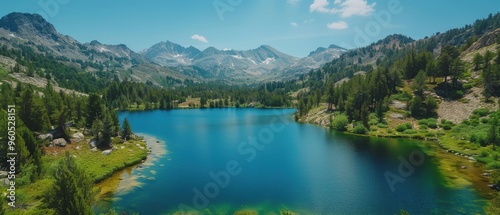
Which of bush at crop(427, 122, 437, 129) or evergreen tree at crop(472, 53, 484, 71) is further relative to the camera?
evergreen tree at crop(472, 53, 484, 71)

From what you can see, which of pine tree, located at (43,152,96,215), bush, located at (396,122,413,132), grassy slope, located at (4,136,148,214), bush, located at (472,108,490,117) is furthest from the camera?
bush, located at (396,122,413,132)

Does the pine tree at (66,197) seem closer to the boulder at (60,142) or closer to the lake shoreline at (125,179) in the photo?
the lake shoreline at (125,179)

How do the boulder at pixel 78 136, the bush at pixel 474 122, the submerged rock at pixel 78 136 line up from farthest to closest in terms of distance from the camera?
the bush at pixel 474 122 < the boulder at pixel 78 136 < the submerged rock at pixel 78 136

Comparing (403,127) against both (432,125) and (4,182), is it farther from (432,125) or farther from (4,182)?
(4,182)

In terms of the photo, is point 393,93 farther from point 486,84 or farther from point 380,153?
point 380,153

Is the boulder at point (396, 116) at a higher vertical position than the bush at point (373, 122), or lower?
Result: higher

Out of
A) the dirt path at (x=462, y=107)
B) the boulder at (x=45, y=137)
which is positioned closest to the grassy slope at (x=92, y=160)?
the boulder at (x=45, y=137)

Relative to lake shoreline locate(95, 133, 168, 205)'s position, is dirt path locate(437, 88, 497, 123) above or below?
above

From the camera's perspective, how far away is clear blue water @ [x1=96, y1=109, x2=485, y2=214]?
170ft

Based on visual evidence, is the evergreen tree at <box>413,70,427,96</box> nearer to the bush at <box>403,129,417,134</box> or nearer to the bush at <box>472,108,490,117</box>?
the bush at <box>472,108,490,117</box>

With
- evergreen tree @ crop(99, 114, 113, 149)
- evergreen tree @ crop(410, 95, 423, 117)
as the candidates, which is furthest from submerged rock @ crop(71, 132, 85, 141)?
evergreen tree @ crop(410, 95, 423, 117)

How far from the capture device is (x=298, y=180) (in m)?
66.9

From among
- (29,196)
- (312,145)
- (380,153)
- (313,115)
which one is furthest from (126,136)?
(313,115)

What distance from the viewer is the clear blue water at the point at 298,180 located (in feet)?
170
